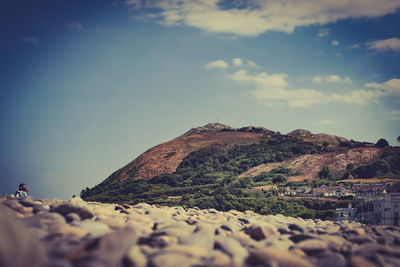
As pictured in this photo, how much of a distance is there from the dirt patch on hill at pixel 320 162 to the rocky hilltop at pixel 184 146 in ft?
48.2

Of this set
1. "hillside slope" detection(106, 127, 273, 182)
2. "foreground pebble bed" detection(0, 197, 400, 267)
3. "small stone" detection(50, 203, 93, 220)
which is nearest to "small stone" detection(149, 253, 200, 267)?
"foreground pebble bed" detection(0, 197, 400, 267)

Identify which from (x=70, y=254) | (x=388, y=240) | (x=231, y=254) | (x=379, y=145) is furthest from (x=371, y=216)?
(x=379, y=145)

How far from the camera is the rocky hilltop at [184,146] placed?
66.9 m

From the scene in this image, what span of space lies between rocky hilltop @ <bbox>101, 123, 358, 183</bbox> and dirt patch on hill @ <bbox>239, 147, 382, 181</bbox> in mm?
14679

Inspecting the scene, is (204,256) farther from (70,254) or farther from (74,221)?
(74,221)

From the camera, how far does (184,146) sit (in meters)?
76.7

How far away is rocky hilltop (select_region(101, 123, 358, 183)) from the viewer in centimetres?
6694

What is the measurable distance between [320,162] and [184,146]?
29518mm

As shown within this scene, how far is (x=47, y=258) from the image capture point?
13.0 feet

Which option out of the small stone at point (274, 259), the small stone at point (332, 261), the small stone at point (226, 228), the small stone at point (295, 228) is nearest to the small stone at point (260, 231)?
the small stone at point (226, 228)

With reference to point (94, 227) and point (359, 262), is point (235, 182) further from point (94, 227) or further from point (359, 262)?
point (359, 262)

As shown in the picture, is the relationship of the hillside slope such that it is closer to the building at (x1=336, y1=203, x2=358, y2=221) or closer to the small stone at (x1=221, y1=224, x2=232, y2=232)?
the building at (x1=336, y1=203, x2=358, y2=221)

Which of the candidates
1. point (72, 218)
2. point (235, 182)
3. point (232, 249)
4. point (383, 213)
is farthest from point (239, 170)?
point (232, 249)

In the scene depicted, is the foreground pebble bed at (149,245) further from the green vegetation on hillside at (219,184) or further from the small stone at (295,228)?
the green vegetation on hillside at (219,184)
